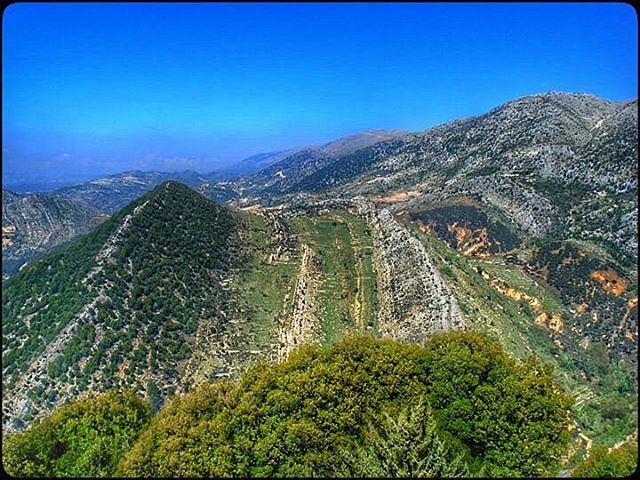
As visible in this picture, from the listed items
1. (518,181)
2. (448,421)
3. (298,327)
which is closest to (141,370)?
(298,327)

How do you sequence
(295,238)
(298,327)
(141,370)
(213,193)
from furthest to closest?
(213,193)
(295,238)
(298,327)
(141,370)

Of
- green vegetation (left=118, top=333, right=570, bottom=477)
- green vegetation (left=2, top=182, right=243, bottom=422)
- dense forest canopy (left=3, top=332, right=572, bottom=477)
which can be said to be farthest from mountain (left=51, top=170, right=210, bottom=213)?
green vegetation (left=118, top=333, right=570, bottom=477)

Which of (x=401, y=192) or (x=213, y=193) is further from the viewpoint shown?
(x=213, y=193)

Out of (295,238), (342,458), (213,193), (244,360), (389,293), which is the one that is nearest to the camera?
(342,458)

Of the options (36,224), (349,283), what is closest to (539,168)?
(349,283)

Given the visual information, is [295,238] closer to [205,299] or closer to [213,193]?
[205,299]

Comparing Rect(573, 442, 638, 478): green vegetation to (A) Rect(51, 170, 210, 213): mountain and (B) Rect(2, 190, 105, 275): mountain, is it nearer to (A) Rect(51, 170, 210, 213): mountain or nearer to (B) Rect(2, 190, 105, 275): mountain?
(B) Rect(2, 190, 105, 275): mountain

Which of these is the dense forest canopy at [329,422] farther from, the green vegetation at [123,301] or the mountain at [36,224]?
the mountain at [36,224]
